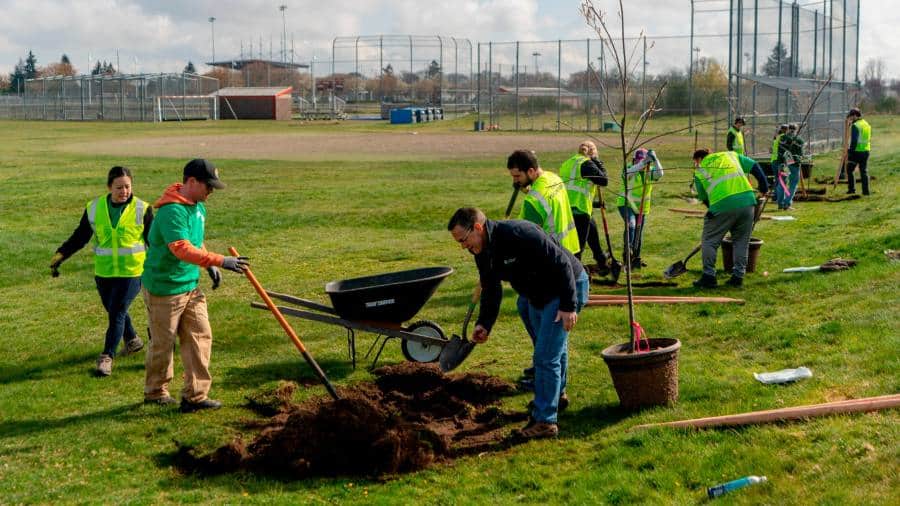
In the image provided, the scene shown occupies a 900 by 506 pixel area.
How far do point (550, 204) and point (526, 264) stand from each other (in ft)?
6.91

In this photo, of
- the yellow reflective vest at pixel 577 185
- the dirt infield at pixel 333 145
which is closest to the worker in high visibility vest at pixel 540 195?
the yellow reflective vest at pixel 577 185

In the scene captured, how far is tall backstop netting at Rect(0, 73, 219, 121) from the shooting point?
72188 millimetres

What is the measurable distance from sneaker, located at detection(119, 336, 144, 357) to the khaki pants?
1.94m

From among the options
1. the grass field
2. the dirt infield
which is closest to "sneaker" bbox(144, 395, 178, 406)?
the grass field

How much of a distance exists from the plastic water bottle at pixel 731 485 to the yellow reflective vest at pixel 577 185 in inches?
276

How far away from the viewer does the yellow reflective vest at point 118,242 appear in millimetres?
9188

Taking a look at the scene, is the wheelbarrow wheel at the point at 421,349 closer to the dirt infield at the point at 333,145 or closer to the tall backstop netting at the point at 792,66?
the tall backstop netting at the point at 792,66

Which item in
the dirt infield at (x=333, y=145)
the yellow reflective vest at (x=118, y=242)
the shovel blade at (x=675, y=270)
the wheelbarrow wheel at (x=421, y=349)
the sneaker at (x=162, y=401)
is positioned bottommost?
the sneaker at (x=162, y=401)

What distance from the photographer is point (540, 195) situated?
28.5 feet

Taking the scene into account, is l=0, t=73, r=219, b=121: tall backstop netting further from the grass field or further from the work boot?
the work boot

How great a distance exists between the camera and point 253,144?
4144 cm

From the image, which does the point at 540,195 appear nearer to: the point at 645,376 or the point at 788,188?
the point at 645,376

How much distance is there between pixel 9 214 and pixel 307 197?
21.1ft

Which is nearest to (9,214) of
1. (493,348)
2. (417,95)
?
(493,348)
